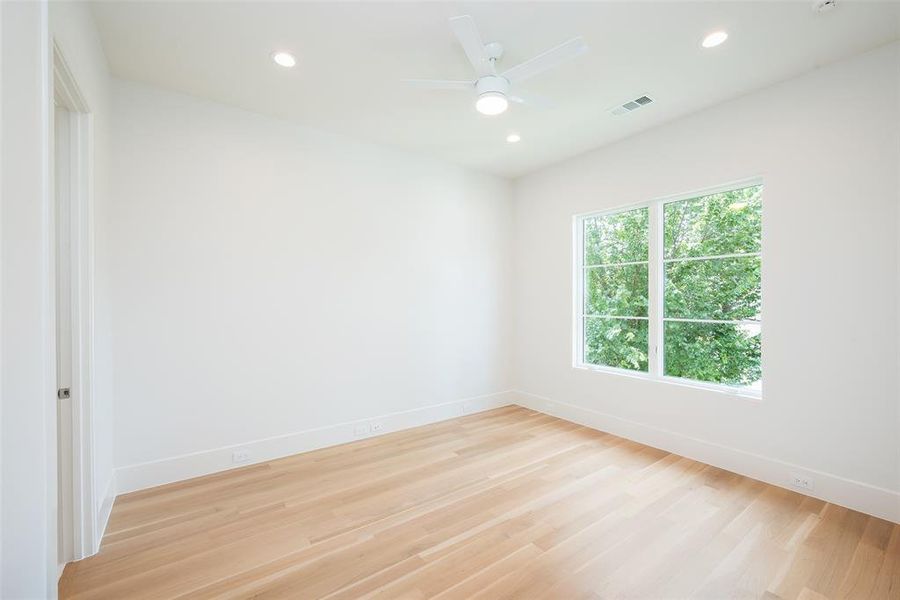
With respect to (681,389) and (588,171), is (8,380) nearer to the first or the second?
(681,389)

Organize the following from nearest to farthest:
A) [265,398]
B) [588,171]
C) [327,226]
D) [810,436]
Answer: [810,436]
[265,398]
[327,226]
[588,171]

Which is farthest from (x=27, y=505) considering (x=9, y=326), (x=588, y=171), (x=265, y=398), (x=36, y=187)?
(x=588, y=171)

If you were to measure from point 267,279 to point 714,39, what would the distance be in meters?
3.70

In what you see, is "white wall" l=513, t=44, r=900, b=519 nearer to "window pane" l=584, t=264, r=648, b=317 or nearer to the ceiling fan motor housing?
"window pane" l=584, t=264, r=648, b=317

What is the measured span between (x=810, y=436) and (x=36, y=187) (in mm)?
4441

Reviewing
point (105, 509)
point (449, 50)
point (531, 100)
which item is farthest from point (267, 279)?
point (531, 100)

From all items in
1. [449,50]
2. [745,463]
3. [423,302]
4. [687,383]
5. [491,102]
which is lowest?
[745,463]

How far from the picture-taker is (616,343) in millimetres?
4176

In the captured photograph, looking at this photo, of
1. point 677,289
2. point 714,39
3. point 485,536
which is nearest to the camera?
point 485,536

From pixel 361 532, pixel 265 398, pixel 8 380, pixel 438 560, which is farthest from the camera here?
pixel 265 398

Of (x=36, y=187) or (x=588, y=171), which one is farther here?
(x=588, y=171)

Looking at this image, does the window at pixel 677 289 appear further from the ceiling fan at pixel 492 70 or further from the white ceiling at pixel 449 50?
the ceiling fan at pixel 492 70

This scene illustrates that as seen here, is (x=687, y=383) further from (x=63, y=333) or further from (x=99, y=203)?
(x=99, y=203)

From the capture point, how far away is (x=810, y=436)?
2752mm
